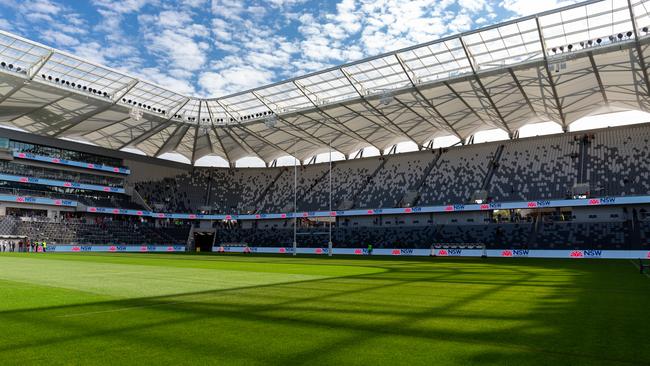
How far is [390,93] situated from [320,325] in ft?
115

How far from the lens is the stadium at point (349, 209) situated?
778 cm

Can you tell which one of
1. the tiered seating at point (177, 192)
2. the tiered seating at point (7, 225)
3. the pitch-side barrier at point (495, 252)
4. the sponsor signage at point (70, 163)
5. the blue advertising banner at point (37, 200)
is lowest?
the pitch-side barrier at point (495, 252)

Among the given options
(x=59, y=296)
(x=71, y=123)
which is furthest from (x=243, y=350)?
(x=71, y=123)

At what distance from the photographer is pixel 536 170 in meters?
51.8

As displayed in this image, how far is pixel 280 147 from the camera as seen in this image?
6600cm

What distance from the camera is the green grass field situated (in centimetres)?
623

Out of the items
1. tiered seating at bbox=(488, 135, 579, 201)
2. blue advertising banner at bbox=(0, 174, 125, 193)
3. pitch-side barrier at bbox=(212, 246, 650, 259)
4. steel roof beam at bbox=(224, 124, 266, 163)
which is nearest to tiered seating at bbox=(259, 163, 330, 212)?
steel roof beam at bbox=(224, 124, 266, 163)

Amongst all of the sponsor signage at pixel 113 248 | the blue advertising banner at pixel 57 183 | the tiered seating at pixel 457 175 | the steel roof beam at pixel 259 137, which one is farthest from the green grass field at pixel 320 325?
the blue advertising banner at pixel 57 183

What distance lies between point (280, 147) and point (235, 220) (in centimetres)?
1655

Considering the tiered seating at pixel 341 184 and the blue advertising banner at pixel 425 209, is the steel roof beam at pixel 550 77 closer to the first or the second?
the blue advertising banner at pixel 425 209

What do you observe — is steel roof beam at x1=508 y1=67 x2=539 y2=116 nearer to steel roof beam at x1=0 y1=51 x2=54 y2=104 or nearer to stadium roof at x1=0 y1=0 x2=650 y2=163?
stadium roof at x1=0 y1=0 x2=650 y2=163

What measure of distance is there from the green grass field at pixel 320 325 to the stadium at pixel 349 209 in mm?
64

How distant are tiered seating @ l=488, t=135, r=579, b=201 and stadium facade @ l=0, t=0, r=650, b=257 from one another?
19cm

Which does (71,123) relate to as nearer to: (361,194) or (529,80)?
(361,194)
